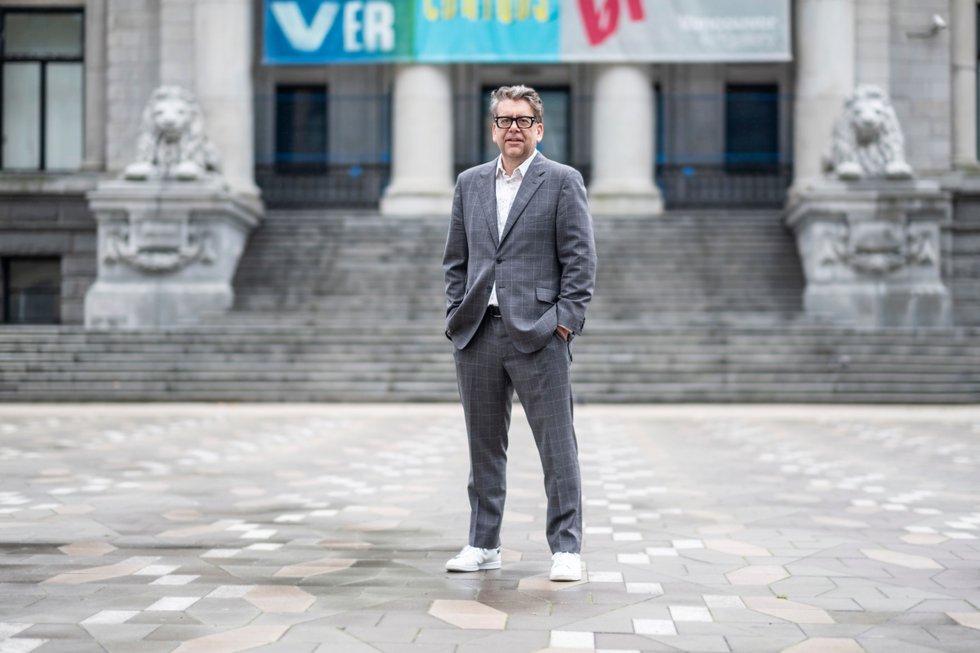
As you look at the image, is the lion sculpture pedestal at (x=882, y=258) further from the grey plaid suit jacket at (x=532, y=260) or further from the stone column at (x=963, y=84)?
the grey plaid suit jacket at (x=532, y=260)

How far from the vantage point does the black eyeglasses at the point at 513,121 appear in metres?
4.94

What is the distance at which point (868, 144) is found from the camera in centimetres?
2069

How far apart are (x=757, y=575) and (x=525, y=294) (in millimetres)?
1600

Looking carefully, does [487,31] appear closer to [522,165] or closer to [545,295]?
[522,165]

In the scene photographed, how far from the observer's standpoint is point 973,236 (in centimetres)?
2497

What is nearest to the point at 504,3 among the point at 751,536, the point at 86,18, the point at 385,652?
the point at 86,18

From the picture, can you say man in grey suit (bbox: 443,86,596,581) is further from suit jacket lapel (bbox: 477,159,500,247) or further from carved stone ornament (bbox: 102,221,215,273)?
carved stone ornament (bbox: 102,221,215,273)

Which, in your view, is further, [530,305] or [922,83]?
[922,83]

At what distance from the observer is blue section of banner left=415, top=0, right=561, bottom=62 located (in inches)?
933

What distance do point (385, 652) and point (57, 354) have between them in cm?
1408

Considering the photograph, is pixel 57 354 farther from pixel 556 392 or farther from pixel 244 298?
pixel 556 392

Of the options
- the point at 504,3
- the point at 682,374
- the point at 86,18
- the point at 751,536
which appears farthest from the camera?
the point at 86,18

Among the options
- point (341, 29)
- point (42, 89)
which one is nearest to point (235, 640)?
point (341, 29)

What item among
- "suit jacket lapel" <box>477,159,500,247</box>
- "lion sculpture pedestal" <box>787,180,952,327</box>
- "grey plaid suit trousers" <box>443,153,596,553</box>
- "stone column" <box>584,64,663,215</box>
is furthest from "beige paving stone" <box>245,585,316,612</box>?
"stone column" <box>584,64,663,215</box>
